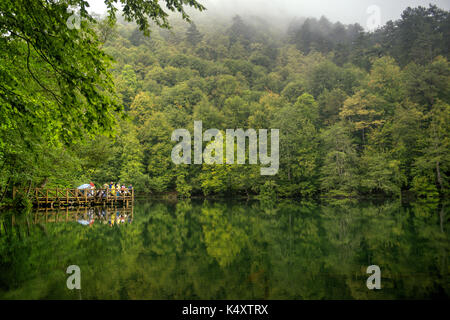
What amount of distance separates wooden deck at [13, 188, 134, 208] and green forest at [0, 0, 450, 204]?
2.37 ft

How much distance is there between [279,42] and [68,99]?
269 feet

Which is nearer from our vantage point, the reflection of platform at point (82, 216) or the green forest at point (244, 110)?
the green forest at point (244, 110)

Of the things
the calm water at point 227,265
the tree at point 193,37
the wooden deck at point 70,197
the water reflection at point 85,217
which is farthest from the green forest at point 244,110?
the tree at point 193,37

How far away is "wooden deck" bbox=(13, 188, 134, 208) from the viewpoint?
18359mm

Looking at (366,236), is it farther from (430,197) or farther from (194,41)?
(194,41)

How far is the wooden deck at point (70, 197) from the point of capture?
60.2 feet

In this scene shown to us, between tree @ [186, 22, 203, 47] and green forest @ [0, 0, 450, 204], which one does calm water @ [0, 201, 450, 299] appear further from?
tree @ [186, 22, 203, 47]

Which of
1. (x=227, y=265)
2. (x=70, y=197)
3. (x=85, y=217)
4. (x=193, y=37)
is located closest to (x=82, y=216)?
(x=85, y=217)

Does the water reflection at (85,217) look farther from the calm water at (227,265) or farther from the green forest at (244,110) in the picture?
the calm water at (227,265)

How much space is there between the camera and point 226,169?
Answer: 3631cm

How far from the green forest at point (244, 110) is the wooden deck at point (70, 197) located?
0.72m

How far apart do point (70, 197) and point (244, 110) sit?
100ft

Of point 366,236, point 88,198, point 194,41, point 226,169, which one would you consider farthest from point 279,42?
point 366,236

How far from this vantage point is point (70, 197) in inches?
789
